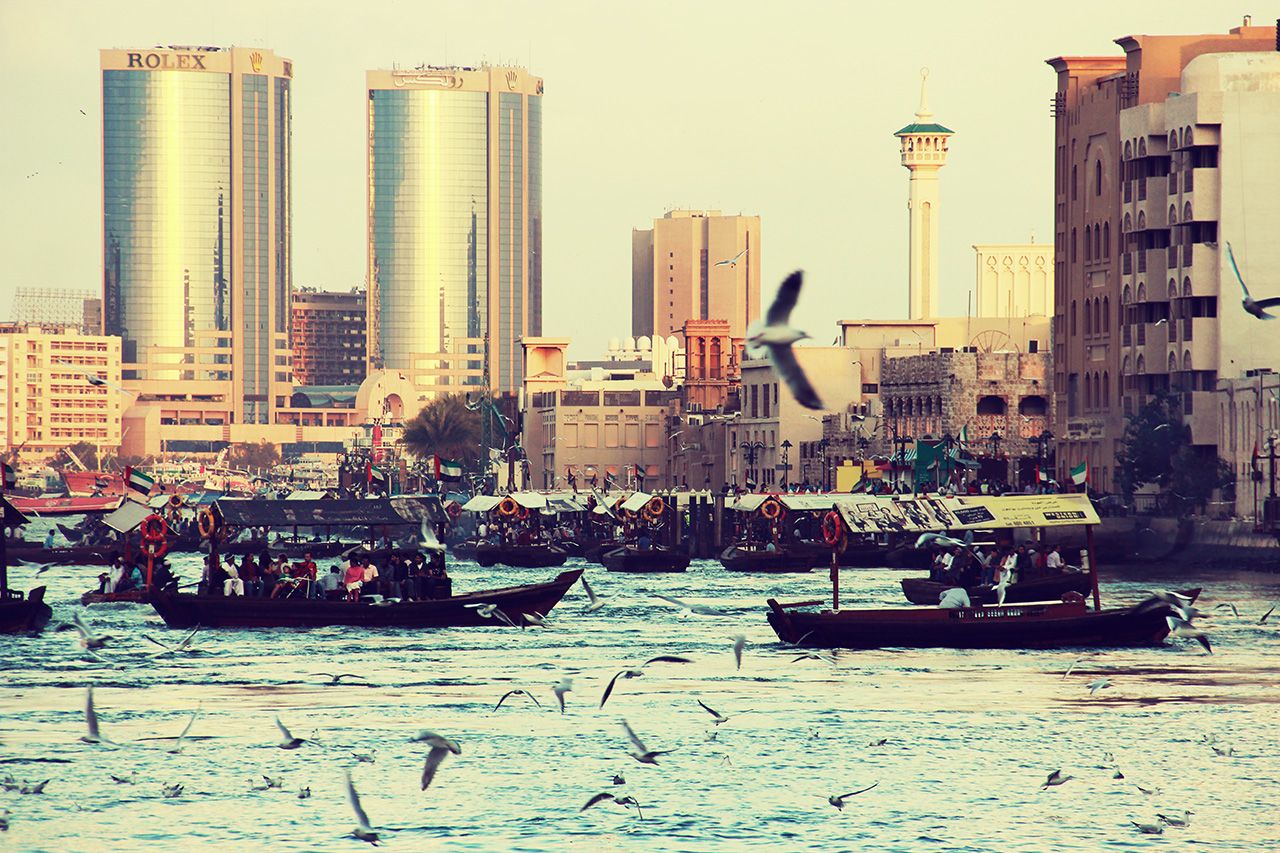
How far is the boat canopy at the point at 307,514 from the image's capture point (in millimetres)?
110500

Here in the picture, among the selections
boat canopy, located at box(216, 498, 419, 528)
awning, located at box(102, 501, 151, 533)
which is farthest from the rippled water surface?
boat canopy, located at box(216, 498, 419, 528)

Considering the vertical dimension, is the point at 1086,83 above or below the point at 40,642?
above

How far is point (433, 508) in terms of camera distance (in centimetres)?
13688

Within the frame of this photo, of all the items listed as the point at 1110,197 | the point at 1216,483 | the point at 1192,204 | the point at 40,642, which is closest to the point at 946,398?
the point at 1110,197

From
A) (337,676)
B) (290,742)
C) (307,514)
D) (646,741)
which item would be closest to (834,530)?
(337,676)

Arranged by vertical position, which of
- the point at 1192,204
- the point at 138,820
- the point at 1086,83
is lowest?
the point at 138,820

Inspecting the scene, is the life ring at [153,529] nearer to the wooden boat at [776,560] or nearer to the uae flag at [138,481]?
the uae flag at [138,481]

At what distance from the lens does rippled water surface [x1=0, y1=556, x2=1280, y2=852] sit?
135 feet

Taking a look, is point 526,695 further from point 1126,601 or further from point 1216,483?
point 1216,483

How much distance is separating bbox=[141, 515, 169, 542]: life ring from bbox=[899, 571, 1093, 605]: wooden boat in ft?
81.7

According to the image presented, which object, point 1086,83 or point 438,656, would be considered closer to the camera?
point 438,656

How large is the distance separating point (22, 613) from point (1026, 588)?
30397mm

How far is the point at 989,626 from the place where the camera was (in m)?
62.8

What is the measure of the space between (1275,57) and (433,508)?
175 ft
